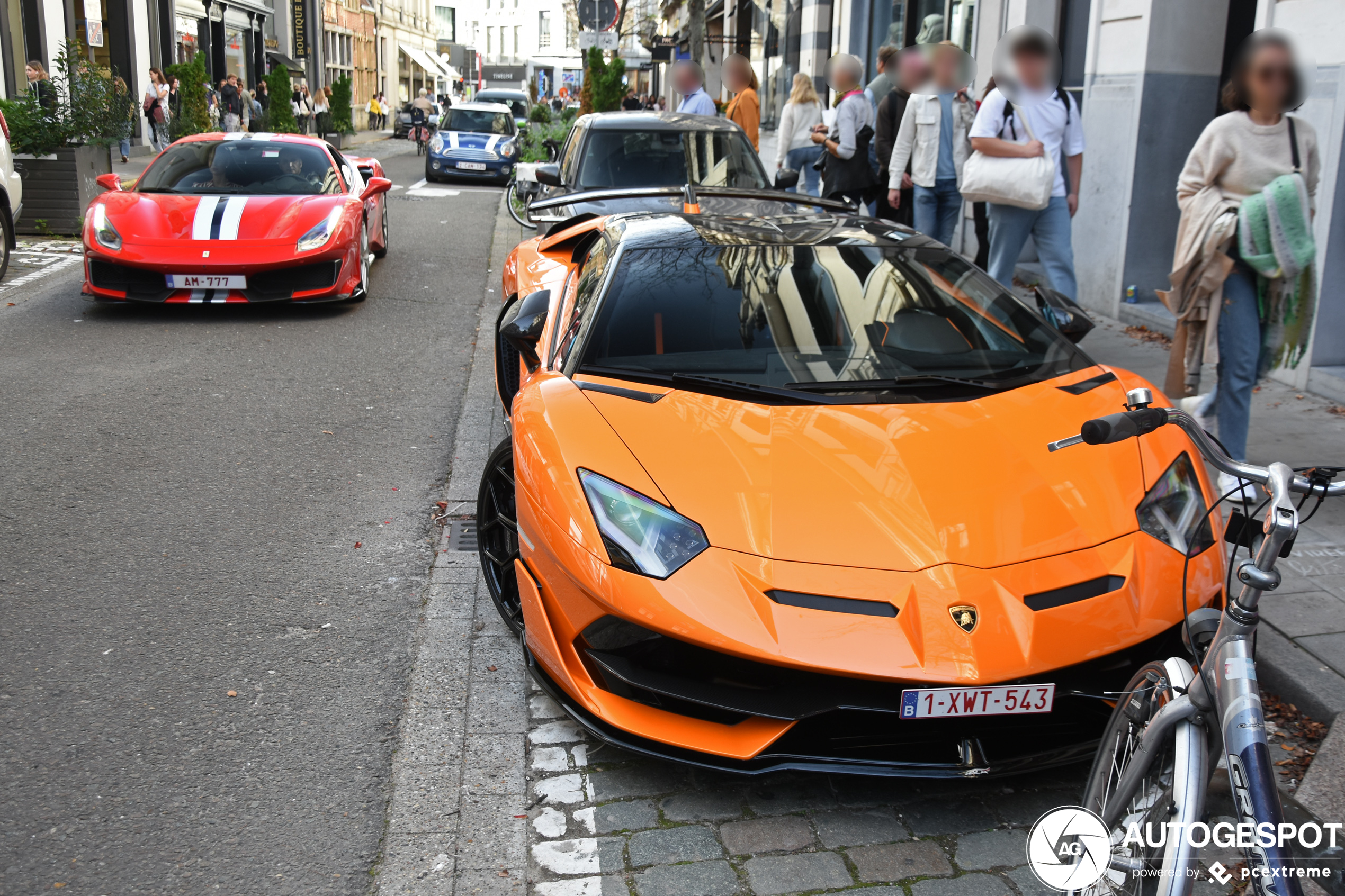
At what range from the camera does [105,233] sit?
28.5 feet

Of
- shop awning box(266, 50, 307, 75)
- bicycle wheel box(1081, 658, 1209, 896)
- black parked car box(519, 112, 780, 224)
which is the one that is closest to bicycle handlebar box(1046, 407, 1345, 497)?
bicycle wheel box(1081, 658, 1209, 896)

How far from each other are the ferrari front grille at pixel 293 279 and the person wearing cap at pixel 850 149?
4.07 m

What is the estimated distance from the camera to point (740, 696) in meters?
2.76

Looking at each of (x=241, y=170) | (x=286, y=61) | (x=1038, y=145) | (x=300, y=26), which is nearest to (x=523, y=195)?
(x=241, y=170)

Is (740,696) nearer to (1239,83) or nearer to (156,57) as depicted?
(1239,83)

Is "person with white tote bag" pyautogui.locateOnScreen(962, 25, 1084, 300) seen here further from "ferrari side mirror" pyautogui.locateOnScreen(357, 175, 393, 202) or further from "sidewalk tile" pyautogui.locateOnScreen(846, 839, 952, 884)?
"ferrari side mirror" pyautogui.locateOnScreen(357, 175, 393, 202)

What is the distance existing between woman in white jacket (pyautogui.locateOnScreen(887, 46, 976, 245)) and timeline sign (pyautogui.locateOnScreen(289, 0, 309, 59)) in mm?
44282

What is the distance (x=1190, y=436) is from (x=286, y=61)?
4879 cm

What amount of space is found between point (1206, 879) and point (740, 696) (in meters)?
1.10

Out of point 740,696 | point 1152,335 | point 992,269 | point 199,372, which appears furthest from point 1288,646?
point 199,372

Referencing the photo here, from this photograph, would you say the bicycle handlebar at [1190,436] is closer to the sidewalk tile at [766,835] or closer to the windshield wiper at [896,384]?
the sidewalk tile at [766,835]

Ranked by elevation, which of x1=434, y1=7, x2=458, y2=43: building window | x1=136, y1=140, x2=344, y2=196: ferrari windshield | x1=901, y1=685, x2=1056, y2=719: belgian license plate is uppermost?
x1=434, y1=7, x2=458, y2=43: building window

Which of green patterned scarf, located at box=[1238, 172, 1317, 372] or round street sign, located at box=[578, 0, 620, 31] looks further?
round street sign, located at box=[578, 0, 620, 31]

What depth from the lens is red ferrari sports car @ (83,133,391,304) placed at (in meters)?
8.66
